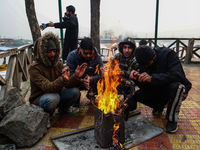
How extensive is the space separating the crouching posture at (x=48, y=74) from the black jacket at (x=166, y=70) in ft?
4.19

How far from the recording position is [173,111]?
288 cm

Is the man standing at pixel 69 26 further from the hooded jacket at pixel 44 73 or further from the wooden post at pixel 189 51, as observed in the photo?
the wooden post at pixel 189 51

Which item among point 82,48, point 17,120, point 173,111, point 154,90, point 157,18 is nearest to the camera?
point 17,120

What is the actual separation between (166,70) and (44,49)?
227 cm

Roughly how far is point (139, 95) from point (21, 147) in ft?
7.60

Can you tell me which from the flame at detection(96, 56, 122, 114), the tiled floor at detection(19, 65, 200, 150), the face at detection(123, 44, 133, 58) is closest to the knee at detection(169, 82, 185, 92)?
the tiled floor at detection(19, 65, 200, 150)

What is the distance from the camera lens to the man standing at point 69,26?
18.0ft

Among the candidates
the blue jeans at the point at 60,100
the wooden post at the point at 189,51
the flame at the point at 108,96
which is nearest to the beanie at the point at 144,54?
the flame at the point at 108,96

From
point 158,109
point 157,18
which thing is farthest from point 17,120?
point 157,18

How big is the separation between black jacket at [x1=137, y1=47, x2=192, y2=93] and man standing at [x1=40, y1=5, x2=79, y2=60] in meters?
3.48

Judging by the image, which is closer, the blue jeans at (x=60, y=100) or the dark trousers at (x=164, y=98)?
the dark trousers at (x=164, y=98)

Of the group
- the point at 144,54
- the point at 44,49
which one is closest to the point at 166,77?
the point at 144,54

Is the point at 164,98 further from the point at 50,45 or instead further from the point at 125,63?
the point at 50,45

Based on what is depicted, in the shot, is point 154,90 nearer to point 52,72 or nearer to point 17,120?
point 52,72
